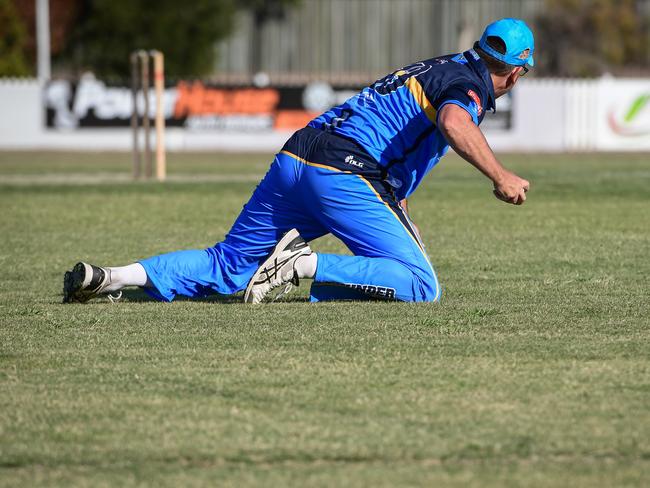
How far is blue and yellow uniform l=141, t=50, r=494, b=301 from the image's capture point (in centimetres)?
704

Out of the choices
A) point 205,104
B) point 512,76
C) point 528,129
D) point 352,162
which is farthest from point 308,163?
point 528,129

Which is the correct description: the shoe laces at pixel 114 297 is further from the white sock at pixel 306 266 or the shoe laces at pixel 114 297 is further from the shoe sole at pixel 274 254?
the white sock at pixel 306 266

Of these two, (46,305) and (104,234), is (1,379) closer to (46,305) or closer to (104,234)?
(46,305)

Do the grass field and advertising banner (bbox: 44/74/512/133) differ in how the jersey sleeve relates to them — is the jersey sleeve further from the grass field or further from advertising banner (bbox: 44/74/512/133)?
advertising banner (bbox: 44/74/512/133)

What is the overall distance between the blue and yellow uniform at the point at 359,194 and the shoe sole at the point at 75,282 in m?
0.36

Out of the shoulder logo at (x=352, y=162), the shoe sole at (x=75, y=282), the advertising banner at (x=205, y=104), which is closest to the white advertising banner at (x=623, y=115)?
the advertising banner at (x=205, y=104)

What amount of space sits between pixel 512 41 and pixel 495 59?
0.47 ft

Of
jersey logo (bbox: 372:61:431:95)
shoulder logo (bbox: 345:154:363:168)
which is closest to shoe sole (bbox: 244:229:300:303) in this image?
shoulder logo (bbox: 345:154:363:168)

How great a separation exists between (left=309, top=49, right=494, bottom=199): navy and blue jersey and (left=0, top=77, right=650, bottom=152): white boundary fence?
24.2 metres

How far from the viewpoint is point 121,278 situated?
23.8 ft

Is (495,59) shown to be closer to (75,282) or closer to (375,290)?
(375,290)

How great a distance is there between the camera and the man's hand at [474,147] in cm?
670

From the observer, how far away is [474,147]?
22.0 feet

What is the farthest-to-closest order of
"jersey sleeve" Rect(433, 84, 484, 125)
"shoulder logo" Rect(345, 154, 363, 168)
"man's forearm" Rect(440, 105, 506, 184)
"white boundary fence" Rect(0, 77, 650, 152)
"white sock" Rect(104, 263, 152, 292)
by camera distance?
"white boundary fence" Rect(0, 77, 650, 152)
"white sock" Rect(104, 263, 152, 292)
"shoulder logo" Rect(345, 154, 363, 168)
"jersey sleeve" Rect(433, 84, 484, 125)
"man's forearm" Rect(440, 105, 506, 184)
